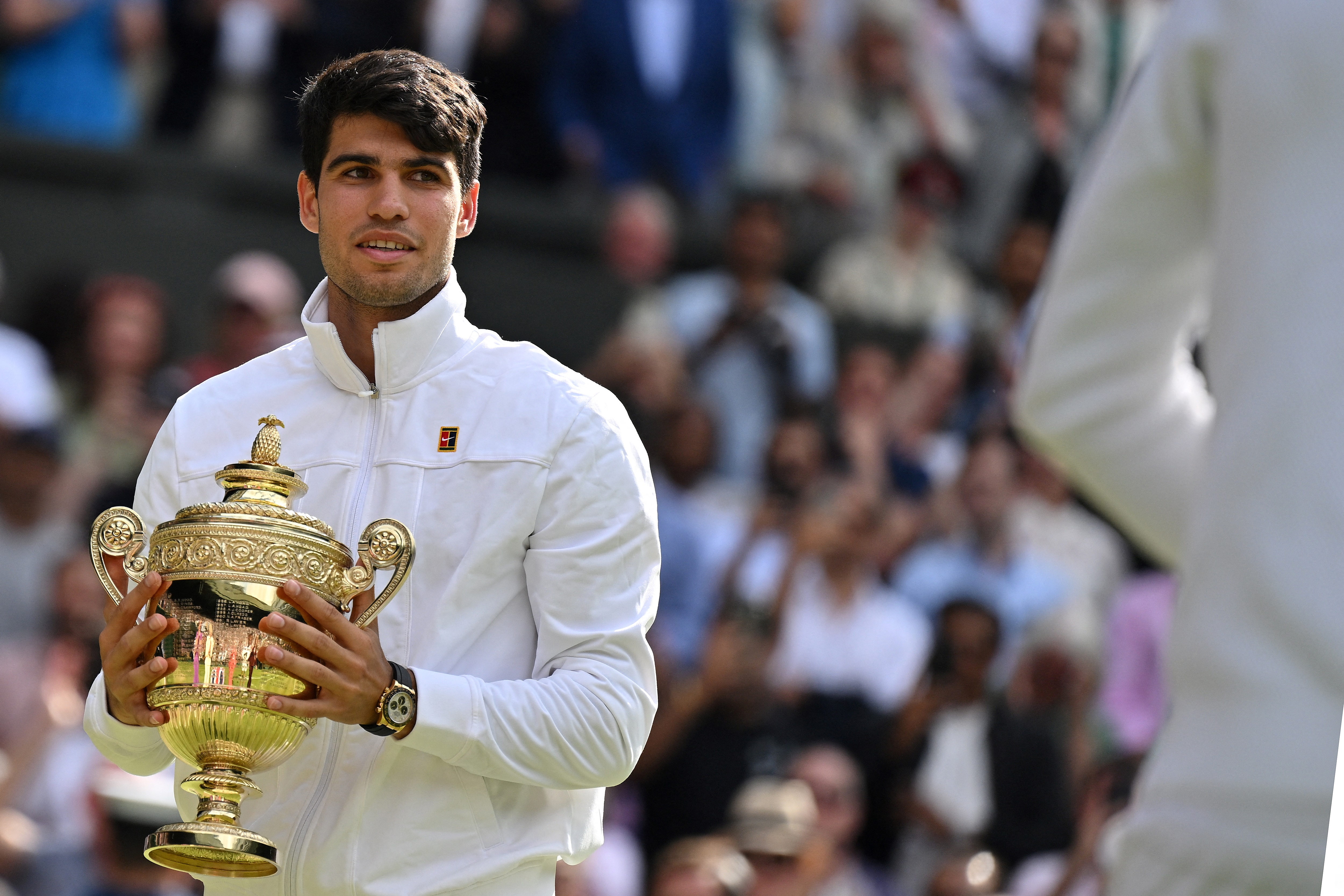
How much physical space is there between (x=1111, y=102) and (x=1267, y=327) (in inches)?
373

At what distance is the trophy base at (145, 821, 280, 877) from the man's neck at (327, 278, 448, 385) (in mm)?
716

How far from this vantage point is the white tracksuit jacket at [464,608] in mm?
2746

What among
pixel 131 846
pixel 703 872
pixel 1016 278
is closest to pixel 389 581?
pixel 131 846

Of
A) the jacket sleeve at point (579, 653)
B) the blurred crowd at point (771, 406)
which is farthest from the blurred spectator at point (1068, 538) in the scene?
the jacket sleeve at point (579, 653)

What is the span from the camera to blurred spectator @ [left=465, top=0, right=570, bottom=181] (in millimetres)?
8969

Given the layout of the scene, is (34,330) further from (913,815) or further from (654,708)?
(654,708)

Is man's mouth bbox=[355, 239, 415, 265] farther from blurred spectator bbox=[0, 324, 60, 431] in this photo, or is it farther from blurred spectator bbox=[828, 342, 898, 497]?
blurred spectator bbox=[828, 342, 898, 497]

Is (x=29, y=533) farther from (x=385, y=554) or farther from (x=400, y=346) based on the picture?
(x=385, y=554)

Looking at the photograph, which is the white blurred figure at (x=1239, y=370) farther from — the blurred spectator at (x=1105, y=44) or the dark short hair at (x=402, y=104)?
the blurred spectator at (x=1105, y=44)

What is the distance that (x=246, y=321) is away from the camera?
711 centimetres

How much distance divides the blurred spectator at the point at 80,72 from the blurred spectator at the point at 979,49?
438 centimetres

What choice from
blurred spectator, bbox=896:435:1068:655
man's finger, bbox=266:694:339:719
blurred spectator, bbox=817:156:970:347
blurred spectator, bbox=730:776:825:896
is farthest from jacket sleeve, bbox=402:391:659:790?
blurred spectator, bbox=817:156:970:347

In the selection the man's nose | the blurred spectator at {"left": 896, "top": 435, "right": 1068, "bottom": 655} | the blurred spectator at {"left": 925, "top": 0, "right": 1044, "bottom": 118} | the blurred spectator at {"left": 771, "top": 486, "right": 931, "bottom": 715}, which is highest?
the blurred spectator at {"left": 925, "top": 0, "right": 1044, "bottom": 118}

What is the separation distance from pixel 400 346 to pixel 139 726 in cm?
67
